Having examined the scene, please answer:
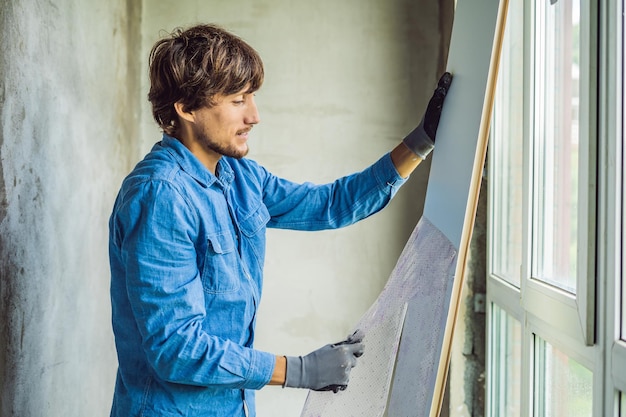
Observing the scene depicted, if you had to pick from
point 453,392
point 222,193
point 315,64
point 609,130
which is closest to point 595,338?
point 609,130

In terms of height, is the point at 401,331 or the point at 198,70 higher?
the point at 198,70

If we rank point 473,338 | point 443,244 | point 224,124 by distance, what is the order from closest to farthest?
point 443,244 → point 224,124 → point 473,338

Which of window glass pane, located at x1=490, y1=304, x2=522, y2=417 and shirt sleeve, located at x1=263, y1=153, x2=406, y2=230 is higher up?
shirt sleeve, located at x1=263, y1=153, x2=406, y2=230

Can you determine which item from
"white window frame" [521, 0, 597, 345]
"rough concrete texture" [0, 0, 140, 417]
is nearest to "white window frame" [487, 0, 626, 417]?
"white window frame" [521, 0, 597, 345]

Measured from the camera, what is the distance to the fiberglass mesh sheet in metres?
1.30

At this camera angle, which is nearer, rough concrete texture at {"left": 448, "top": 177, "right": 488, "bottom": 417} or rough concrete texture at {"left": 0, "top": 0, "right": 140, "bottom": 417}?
rough concrete texture at {"left": 0, "top": 0, "right": 140, "bottom": 417}

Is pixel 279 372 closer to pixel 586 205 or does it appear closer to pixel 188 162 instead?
pixel 188 162

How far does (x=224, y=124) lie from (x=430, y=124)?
0.55 meters

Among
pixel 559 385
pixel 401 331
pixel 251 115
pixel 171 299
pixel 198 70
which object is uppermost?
pixel 198 70

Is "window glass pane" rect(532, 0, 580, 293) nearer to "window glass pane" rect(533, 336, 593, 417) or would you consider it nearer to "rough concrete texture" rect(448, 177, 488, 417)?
"window glass pane" rect(533, 336, 593, 417)

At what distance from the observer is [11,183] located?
1716 mm

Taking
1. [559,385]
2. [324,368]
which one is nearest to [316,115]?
[324,368]

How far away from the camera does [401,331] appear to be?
159cm

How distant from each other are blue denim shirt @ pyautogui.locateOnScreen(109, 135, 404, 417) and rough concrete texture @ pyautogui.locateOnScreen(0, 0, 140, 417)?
40 centimetres
